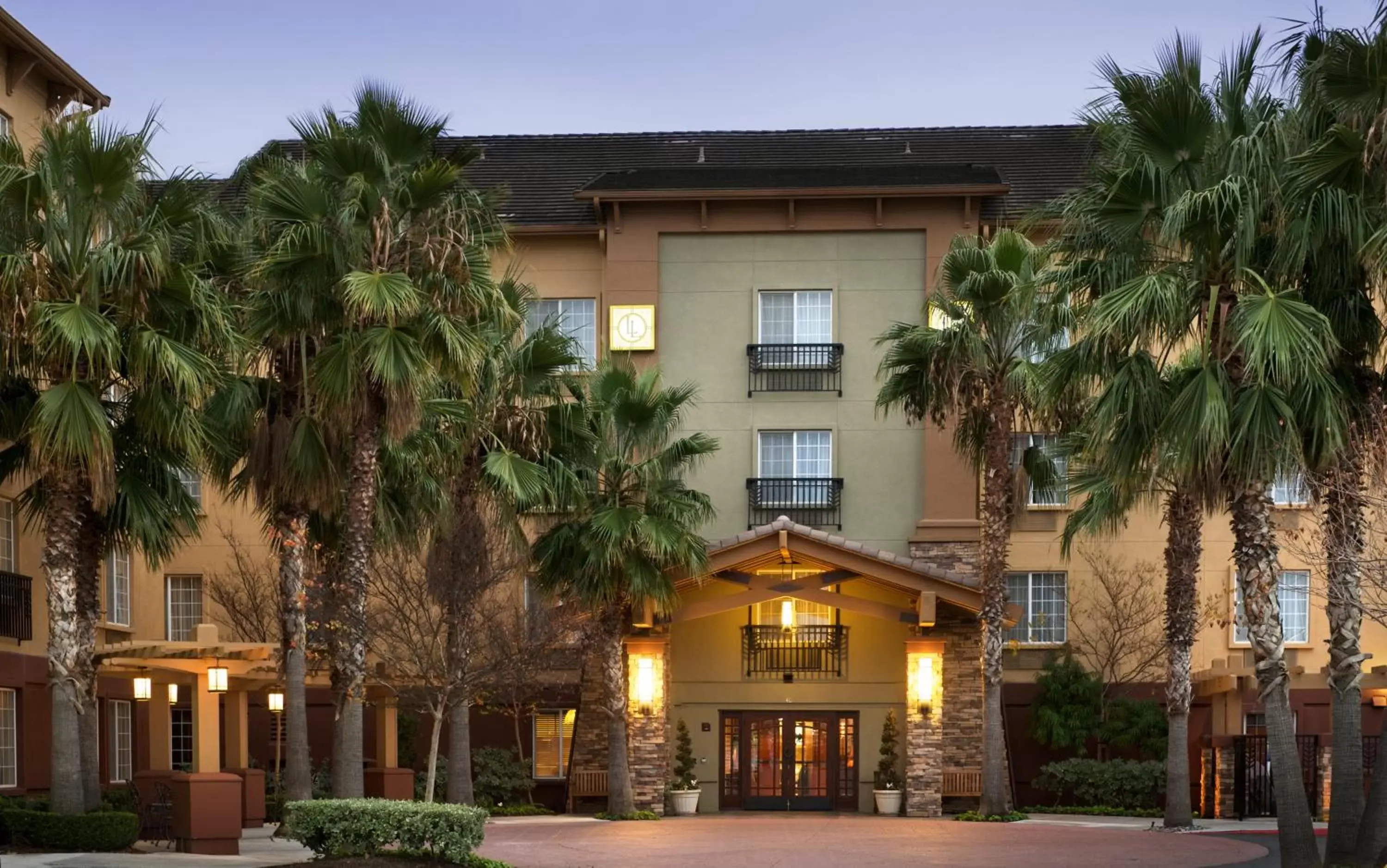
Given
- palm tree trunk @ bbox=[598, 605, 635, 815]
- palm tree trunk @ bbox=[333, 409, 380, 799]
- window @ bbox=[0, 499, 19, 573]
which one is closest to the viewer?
palm tree trunk @ bbox=[333, 409, 380, 799]

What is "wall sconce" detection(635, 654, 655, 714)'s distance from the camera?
115 ft

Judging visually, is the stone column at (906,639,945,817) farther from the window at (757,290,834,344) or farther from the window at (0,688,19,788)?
the window at (0,688,19,788)

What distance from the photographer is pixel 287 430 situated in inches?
979

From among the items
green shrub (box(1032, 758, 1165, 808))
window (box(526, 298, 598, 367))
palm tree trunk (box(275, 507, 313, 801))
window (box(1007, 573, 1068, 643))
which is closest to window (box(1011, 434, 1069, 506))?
window (box(1007, 573, 1068, 643))

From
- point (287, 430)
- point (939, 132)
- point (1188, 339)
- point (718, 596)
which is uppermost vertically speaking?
point (939, 132)

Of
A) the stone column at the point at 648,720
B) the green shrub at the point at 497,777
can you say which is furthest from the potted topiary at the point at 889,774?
the green shrub at the point at 497,777

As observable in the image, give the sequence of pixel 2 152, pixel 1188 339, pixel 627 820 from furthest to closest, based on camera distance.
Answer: pixel 1188 339 < pixel 627 820 < pixel 2 152

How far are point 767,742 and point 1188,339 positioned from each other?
39.3 ft

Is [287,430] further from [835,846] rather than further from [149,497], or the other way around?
[835,846]

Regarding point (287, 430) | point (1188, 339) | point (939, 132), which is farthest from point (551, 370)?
point (939, 132)

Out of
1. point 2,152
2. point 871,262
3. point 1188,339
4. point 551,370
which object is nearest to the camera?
point 2,152

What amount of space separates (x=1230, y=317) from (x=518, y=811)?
64.9 feet

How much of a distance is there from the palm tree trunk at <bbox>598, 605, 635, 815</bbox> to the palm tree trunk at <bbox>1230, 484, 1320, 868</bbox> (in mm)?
15586

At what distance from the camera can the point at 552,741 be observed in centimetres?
3819
